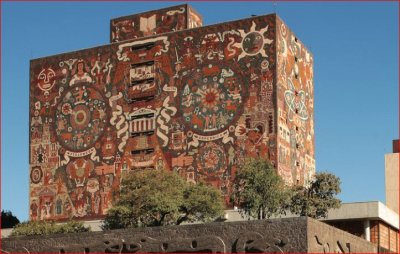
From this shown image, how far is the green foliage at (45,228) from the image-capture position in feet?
138

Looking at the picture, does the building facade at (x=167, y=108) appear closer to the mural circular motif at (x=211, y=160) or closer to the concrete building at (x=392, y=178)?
the mural circular motif at (x=211, y=160)

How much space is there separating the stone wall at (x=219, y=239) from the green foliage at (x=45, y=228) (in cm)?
1593

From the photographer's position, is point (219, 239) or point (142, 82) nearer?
point (219, 239)

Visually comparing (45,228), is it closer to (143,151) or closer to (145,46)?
(143,151)

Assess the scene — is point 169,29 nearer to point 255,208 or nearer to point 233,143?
point 233,143

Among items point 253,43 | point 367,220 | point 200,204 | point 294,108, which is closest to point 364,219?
point 367,220

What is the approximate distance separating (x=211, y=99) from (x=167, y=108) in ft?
8.97

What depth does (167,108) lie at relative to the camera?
45.8 meters

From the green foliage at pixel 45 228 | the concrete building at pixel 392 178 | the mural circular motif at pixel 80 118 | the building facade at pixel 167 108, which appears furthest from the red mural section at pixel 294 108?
the green foliage at pixel 45 228

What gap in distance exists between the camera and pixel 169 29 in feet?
156

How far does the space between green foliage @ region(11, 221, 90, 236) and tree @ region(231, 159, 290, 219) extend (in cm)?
886

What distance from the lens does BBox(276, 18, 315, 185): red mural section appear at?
4388 centimetres

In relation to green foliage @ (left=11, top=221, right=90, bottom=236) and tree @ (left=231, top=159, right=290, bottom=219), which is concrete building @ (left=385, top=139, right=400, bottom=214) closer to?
tree @ (left=231, top=159, right=290, bottom=219)

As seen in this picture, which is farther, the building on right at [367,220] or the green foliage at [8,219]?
the green foliage at [8,219]
